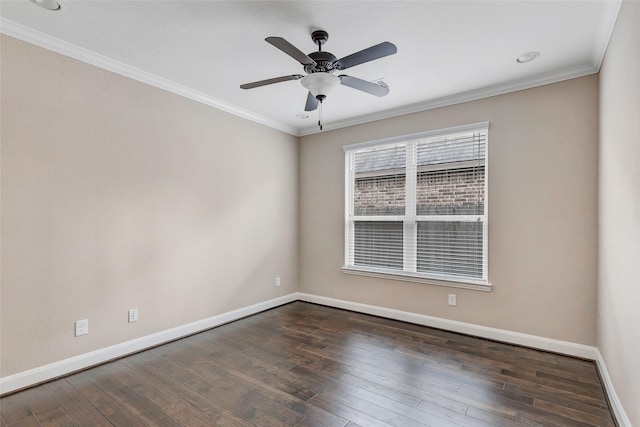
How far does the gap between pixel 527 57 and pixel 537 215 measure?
1.50m

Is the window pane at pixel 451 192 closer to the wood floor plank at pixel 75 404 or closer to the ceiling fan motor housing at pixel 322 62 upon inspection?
the ceiling fan motor housing at pixel 322 62

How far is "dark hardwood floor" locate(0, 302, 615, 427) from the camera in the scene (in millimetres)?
2010

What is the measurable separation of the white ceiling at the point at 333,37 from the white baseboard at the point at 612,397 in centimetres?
257

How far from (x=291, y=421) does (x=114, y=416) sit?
1173 mm

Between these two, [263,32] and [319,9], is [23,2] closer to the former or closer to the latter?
[263,32]

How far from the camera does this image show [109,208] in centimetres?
284

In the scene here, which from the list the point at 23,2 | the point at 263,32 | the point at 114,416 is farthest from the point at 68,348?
the point at 263,32

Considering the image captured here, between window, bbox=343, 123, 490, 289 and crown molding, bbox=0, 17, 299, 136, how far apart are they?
195cm

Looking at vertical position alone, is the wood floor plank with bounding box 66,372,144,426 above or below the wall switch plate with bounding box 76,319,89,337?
below

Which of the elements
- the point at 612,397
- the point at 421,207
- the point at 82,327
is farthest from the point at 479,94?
the point at 82,327

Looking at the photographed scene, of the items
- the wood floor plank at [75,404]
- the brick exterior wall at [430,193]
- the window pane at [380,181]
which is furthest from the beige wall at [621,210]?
the wood floor plank at [75,404]

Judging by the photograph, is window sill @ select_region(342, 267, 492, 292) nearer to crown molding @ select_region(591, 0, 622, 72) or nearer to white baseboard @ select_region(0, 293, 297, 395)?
white baseboard @ select_region(0, 293, 297, 395)

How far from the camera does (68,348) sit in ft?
8.44

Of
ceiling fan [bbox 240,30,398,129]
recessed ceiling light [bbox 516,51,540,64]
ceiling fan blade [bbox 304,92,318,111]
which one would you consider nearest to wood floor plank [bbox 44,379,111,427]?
ceiling fan [bbox 240,30,398,129]
